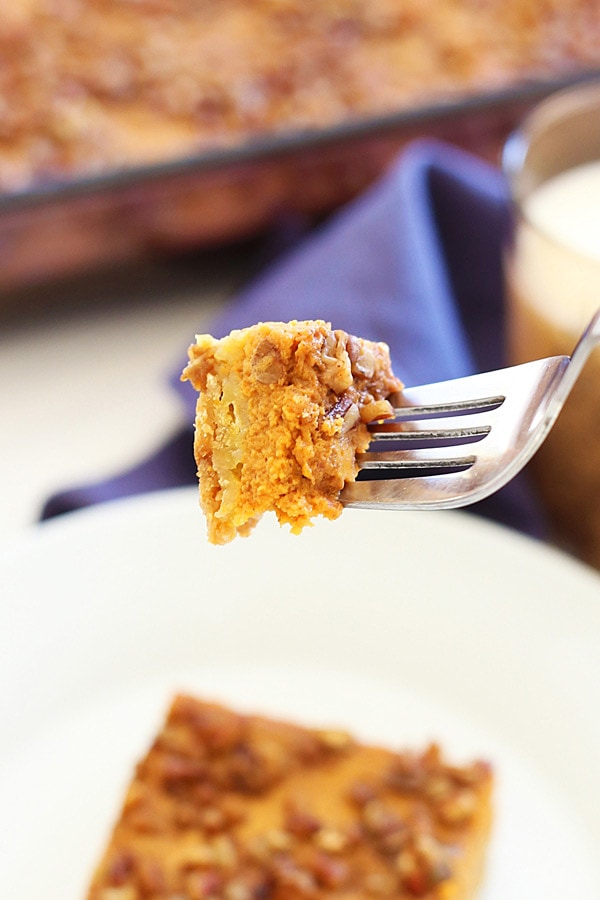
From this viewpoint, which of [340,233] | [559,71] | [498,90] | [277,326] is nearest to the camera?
[277,326]

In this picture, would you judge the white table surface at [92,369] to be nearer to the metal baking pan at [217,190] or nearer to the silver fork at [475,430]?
the metal baking pan at [217,190]

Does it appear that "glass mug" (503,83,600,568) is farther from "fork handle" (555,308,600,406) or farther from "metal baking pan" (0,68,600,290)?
"metal baking pan" (0,68,600,290)

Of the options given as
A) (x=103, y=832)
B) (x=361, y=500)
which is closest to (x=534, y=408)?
(x=361, y=500)

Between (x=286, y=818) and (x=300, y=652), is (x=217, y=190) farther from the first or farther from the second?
(x=286, y=818)

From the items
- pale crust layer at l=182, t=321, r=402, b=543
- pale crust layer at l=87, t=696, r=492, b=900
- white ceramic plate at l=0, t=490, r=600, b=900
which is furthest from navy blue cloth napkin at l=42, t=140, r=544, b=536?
pale crust layer at l=182, t=321, r=402, b=543

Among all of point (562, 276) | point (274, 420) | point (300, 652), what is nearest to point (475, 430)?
point (274, 420)

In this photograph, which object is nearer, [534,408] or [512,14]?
[534,408]

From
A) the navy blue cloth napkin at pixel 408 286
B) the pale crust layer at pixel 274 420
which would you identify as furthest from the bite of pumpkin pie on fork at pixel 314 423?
the navy blue cloth napkin at pixel 408 286

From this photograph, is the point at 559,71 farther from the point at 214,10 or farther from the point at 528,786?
the point at 528,786
